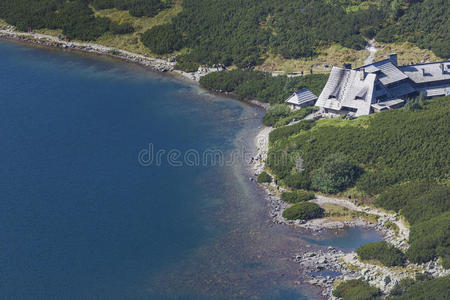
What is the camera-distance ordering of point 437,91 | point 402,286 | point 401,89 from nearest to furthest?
point 402,286
point 401,89
point 437,91

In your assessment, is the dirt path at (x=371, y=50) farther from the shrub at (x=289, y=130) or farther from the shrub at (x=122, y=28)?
the shrub at (x=122, y=28)

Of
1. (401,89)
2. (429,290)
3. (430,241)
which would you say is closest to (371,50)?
(401,89)

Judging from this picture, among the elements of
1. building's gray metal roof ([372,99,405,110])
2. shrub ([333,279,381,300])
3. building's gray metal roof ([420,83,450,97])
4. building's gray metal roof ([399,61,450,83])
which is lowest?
shrub ([333,279,381,300])

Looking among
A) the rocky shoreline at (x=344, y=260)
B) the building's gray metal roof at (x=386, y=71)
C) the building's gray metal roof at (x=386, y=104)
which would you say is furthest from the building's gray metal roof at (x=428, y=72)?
the rocky shoreline at (x=344, y=260)

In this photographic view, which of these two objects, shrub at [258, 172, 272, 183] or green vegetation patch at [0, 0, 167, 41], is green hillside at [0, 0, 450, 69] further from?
shrub at [258, 172, 272, 183]

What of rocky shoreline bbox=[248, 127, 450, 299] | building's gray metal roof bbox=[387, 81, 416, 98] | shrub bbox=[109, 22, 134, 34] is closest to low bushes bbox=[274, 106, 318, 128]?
building's gray metal roof bbox=[387, 81, 416, 98]

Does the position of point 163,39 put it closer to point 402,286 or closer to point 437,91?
point 437,91
